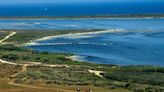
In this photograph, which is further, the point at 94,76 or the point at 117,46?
the point at 117,46

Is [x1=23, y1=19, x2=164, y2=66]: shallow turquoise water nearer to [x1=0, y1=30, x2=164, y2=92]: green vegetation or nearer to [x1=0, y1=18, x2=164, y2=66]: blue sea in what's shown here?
[x1=0, y1=18, x2=164, y2=66]: blue sea

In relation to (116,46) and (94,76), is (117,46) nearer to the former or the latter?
(116,46)

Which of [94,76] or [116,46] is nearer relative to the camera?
[94,76]

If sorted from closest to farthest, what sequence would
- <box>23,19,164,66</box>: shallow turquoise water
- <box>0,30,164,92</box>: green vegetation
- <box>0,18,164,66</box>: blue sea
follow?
<box>0,30,164,92</box>: green vegetation → <box>23,19,164,66</box>: shallow turquoise water → <box>0,18,164,66</box>: blue sea

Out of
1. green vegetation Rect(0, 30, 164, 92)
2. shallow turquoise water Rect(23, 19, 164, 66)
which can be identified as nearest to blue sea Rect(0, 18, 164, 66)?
shallow turquoise water Rect(23, 19, 164, 66)

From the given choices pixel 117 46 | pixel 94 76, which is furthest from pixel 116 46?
pixel 94 76

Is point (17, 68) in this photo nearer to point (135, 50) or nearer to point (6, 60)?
point (6, 60)

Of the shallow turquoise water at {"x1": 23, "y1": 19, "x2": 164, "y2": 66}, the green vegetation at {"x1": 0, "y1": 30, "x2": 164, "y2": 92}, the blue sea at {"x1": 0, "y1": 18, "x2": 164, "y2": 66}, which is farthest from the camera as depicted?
the blue sea at {"x1": 0, "y1": 18, "x2": 164, "y2": 66}

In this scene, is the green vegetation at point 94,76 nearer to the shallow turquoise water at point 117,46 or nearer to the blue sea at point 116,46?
the blue sea at point 116,46

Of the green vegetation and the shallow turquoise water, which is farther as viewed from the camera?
the shallow turquoise water

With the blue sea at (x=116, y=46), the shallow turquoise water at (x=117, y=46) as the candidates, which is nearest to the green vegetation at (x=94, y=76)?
the blue sea at (x=116, y=46)

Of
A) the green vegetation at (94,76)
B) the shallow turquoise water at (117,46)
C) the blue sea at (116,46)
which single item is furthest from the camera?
the blue sea at (116,46)
